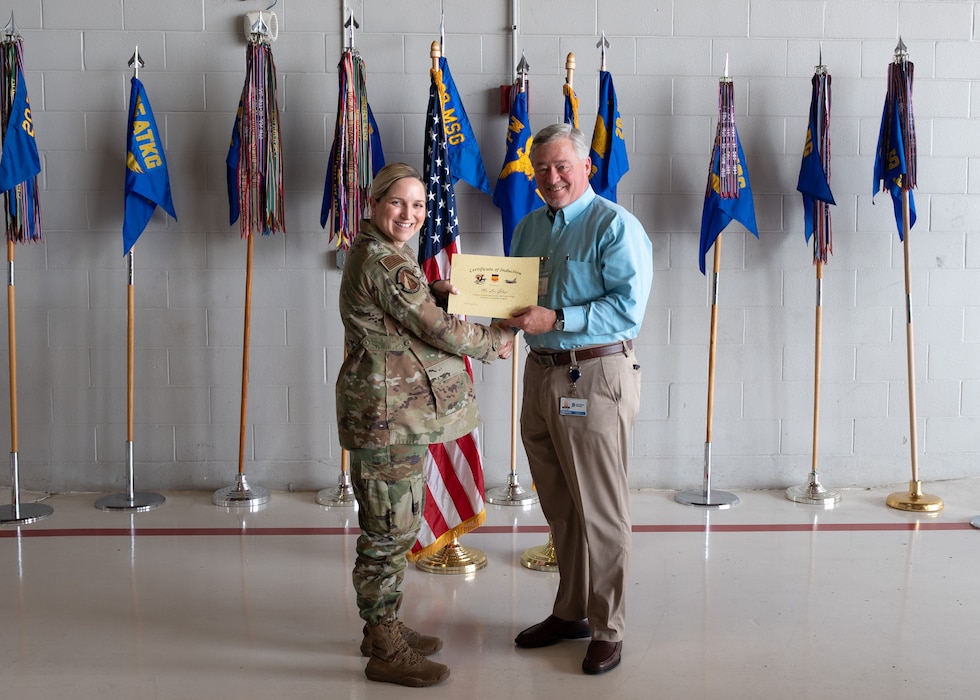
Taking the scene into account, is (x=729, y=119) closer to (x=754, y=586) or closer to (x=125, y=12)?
(x=754, y=586)

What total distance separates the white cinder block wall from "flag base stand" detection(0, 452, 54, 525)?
0.33 meters

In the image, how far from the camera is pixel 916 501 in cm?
455

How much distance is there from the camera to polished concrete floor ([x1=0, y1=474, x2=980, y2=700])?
9.01 feet

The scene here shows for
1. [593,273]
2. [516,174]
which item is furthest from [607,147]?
[593,273]

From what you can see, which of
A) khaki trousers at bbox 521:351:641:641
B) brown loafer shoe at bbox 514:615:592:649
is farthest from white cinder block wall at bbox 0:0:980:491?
khaki trousers at bbox 521:351:641:641

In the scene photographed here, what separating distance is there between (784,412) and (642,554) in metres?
1.46

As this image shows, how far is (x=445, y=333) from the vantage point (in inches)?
103

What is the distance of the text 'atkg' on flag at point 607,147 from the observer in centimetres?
451

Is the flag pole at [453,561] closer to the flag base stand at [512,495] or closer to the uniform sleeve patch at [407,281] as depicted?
the flag base stand at [512,495]

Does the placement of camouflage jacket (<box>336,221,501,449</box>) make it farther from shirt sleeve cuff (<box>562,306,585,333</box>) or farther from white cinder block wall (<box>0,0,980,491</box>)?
white cinder block wall (<box>0,0,980,491</box>)

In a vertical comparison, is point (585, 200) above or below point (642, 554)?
above

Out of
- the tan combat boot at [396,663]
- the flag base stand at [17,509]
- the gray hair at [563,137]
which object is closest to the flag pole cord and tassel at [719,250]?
the gray hair at [563,137]

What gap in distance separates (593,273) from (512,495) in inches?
83.0

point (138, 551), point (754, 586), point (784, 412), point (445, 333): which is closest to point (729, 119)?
point (784, 412)
